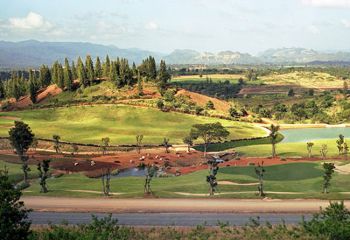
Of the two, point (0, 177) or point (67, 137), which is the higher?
point (0, 177)

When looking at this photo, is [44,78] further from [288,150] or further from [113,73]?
[288,150]

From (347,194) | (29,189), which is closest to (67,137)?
(29,189)

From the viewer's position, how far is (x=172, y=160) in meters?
96.6

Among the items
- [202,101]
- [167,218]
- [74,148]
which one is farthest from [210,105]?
[167,218]

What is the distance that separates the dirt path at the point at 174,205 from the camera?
4691 centimetres

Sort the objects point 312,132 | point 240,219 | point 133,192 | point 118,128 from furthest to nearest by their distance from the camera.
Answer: point 312,132, point 118,128, point 133,192, point 240,219

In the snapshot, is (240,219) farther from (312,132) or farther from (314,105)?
(314,105)

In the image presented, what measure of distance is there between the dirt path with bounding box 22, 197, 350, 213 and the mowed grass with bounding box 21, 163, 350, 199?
2.63 m

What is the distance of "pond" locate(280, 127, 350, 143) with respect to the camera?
440ft

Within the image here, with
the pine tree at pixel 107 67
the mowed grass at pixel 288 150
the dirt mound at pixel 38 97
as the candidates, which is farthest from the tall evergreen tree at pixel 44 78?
the mowed grass at pixel 288 150

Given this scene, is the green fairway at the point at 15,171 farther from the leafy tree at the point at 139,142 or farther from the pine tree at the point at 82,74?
the pine tree at the point at 82,74

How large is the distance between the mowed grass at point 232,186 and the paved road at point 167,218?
906 centimetres

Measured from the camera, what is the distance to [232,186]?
60.8 m

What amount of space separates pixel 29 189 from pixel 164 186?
60.3ft
